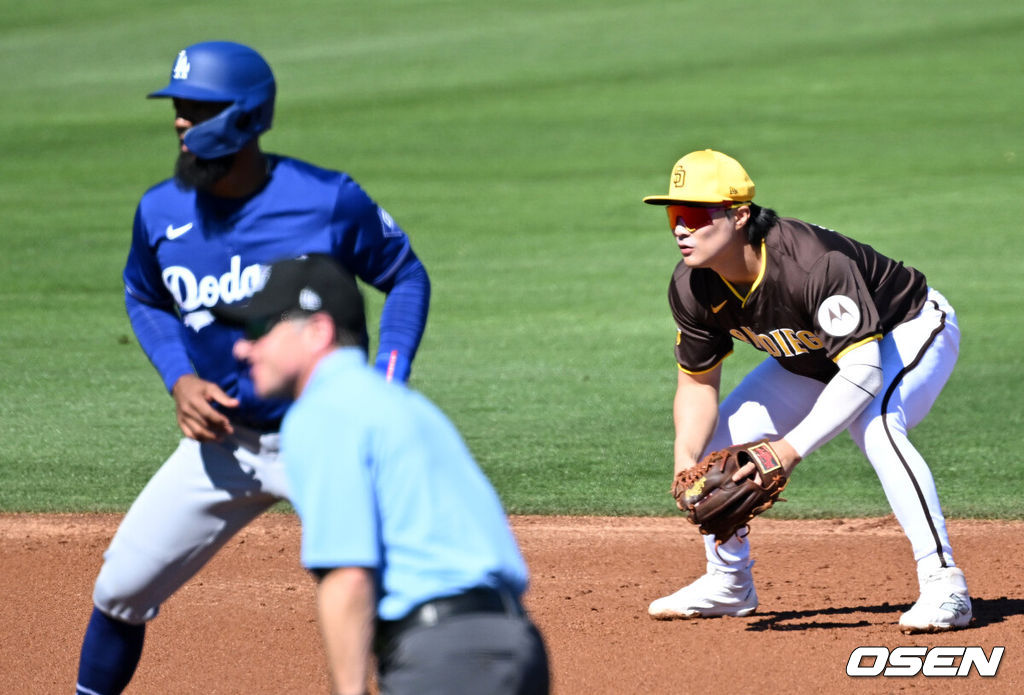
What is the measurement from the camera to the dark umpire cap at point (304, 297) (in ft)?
9.64

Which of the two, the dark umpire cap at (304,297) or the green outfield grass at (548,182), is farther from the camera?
the green outfield grass at (548,182)

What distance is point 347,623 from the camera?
2.78 meters

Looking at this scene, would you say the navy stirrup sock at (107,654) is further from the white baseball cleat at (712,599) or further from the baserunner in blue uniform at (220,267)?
the white baseball cleat at (712,599)

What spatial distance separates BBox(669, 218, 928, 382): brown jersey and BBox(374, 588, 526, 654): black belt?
2757mm

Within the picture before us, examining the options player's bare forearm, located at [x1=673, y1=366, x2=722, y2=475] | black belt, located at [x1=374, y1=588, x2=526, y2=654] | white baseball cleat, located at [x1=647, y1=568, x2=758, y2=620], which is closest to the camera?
black belt, located at [x1=374, y1=588, x2=526, y2=654]

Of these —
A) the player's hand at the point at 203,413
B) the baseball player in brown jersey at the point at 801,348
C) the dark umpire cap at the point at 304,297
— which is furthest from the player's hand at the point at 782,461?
the dark umpire cap at the point at 304,297

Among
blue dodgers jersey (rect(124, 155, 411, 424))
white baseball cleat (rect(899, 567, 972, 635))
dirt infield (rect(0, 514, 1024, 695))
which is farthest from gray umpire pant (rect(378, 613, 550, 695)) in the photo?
white baseball cleat (rect(899, 567, 972, 635))

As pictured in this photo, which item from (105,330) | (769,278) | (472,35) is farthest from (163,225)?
(472,35)

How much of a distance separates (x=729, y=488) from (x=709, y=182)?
1.18 m

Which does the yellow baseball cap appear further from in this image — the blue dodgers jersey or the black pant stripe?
the blue dodgers jersey

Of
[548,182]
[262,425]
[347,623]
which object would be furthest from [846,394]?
[548,182]

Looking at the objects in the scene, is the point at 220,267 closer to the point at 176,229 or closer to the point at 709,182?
the point at 176,229

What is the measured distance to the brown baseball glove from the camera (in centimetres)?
537

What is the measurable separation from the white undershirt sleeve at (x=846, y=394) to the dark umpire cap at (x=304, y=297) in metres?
2.76
